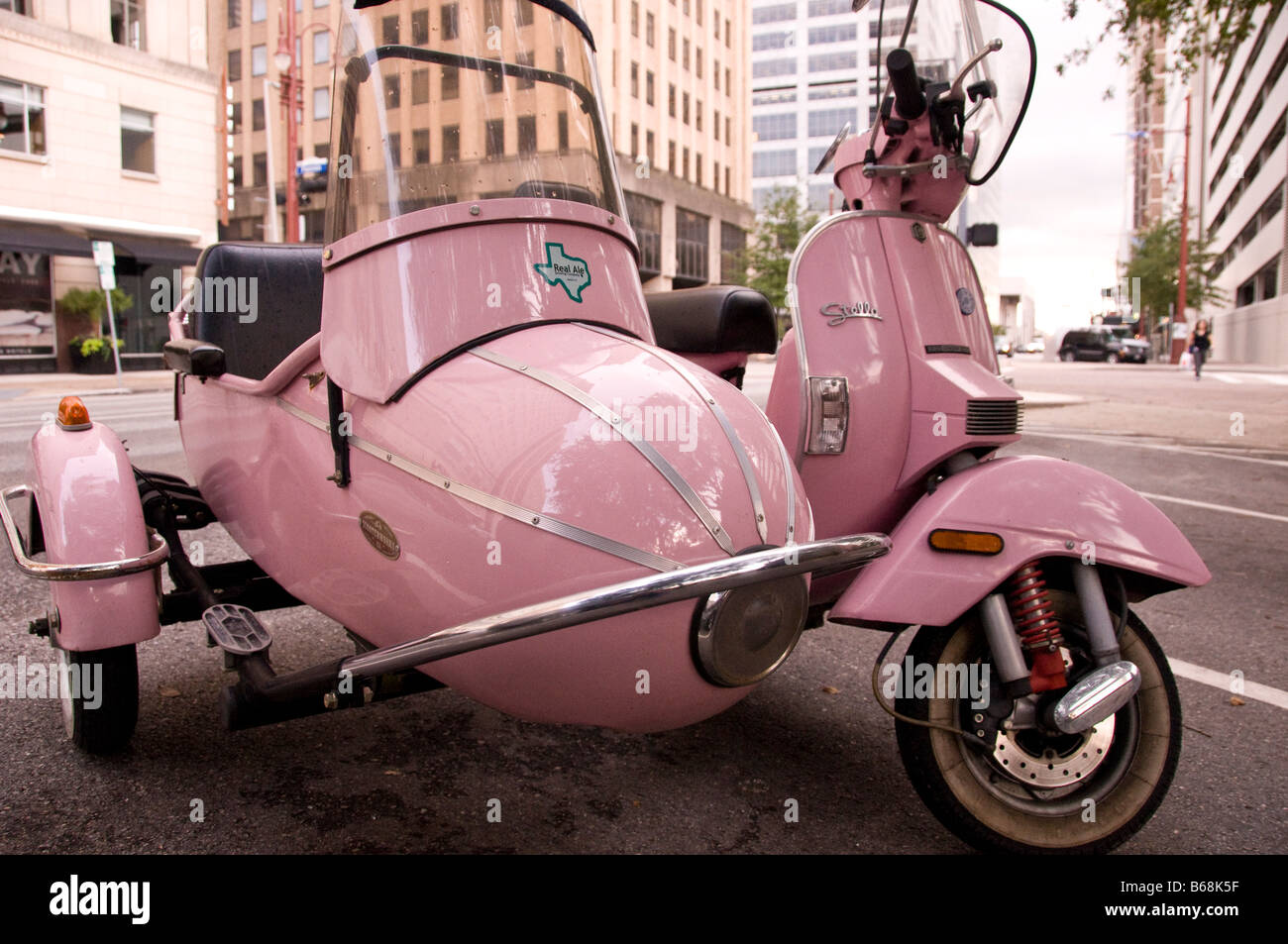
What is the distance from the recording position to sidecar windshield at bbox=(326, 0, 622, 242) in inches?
87.5

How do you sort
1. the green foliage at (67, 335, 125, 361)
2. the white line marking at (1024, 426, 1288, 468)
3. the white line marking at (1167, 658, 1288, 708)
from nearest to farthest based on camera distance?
the white line marking at (1167, 658, 1288, 708), the white line marking at (1024, 426, 1288, 468), the green foliage at (67, 335, 125, 361)

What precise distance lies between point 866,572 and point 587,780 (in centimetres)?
106

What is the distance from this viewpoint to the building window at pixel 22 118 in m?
22.6

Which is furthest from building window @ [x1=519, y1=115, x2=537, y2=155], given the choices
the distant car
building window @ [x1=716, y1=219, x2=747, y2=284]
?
building window @ [x1=716, y1=219, x2=747, y2=284]

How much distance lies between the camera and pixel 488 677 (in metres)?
1.91

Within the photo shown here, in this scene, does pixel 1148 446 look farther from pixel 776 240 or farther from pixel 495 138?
pixel 776 240

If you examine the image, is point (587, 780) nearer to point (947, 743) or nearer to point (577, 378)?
point (947, 743)

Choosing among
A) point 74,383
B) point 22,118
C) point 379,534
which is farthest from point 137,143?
point 379,534

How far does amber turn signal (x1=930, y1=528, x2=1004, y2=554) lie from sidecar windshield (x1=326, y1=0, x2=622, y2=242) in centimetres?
119

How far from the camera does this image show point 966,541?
222 centimetres

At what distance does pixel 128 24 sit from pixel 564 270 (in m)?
29.2

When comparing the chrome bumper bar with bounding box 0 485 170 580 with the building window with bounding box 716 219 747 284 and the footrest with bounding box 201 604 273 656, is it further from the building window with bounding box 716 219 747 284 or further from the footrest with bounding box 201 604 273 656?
the building window with bounding box 716 219 747 284
